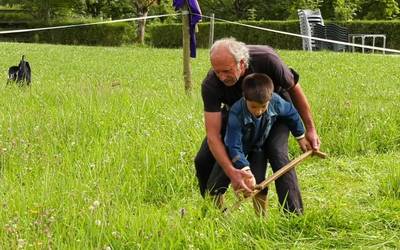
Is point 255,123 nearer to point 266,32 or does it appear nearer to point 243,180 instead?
point 243,180

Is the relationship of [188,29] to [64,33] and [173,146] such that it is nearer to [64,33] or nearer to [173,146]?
[173,146]

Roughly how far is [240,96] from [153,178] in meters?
1.31

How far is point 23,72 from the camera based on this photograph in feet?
29.4

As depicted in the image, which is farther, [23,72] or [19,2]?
[19,2]

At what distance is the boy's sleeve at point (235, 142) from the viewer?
11.3 feet

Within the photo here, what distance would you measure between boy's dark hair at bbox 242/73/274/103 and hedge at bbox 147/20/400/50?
24.1 m

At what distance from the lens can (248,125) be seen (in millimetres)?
3498

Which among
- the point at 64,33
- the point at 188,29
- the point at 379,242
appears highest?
the point at 188,29

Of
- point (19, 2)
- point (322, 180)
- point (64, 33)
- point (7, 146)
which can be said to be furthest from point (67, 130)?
point (19, 2)

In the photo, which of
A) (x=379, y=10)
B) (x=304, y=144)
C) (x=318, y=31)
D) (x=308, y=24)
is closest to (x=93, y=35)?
(x=308, y=24)

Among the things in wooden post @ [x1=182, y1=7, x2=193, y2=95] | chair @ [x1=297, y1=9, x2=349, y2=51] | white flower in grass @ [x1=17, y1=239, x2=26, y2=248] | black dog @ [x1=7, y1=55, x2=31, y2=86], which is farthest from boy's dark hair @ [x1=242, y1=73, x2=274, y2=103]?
chair @ [x1=297, y1=9, x2=349, y2=51]

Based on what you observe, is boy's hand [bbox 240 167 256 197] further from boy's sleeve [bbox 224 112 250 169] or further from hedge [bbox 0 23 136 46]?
hedge [bbox 0 23 136 46]

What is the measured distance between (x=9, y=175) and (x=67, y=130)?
1283 mm

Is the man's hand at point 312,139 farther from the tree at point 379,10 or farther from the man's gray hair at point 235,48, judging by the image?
the tree at point 379,10
